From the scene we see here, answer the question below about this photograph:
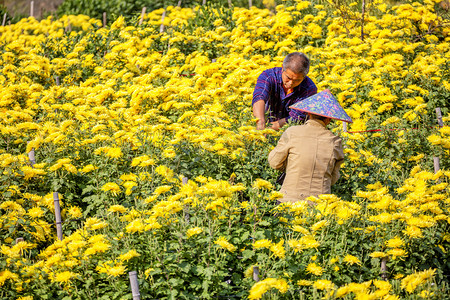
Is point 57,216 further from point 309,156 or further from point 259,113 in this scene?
point 259,113

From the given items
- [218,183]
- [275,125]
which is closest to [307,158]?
[218,183]

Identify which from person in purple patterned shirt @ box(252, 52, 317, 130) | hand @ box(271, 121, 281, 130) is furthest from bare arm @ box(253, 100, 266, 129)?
hand @ box(271, 121, 281, 130)

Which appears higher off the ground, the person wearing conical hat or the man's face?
the man's face

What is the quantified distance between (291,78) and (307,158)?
1400 millimetres

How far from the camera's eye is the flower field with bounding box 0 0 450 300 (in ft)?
11.0

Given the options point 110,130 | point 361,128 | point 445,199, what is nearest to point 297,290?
point 445,199

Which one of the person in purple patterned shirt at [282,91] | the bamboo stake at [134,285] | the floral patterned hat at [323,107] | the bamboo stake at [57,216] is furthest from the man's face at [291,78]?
the bamboo stake at [134,285]

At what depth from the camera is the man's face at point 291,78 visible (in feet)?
17.1

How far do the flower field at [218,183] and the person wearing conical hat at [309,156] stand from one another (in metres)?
0.24

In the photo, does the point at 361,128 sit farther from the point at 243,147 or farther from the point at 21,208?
the point at 21,208

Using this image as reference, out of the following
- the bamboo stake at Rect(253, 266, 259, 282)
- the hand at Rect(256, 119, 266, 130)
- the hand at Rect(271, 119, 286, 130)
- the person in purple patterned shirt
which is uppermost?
the person in purple patterned shirt

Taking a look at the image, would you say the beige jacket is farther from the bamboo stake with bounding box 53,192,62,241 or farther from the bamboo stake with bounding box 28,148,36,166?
the bamboo stake with bounding box 28,148,36,166

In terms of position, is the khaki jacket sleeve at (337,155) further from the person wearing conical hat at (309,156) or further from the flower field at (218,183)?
the flower field at (218,183)

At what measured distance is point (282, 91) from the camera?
5.57m
